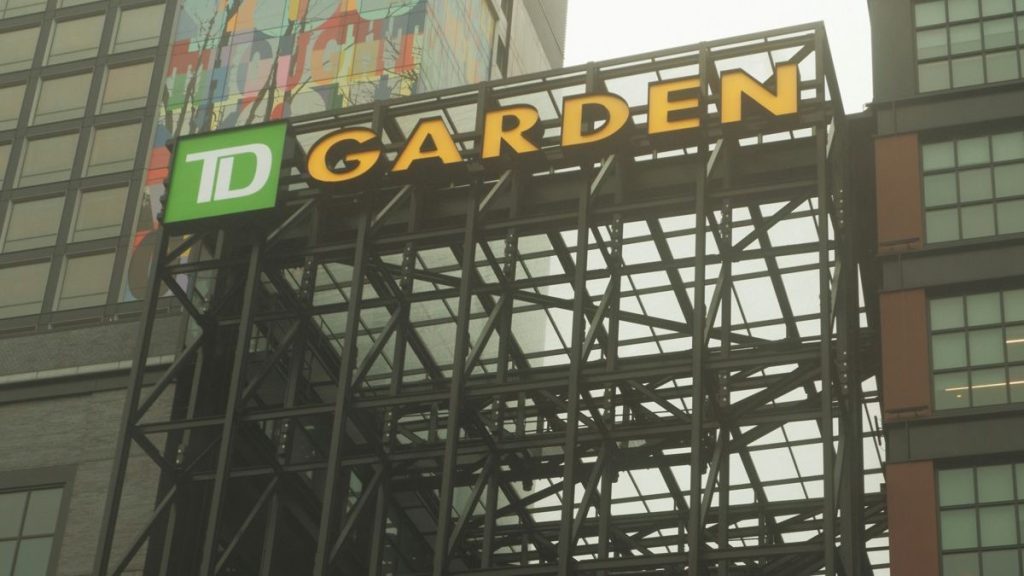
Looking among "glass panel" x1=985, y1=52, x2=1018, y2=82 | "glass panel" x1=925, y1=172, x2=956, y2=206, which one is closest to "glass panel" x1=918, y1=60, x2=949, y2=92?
"glass panel" x1=985, y1=52, x2=1018, y2=82

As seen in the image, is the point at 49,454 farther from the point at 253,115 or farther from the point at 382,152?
the point at 253,115

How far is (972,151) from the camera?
157 feet

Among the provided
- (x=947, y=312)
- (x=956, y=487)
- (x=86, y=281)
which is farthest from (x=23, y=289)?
(x=956, y=487)

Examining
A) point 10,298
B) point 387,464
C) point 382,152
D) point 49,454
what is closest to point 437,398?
point 387,464

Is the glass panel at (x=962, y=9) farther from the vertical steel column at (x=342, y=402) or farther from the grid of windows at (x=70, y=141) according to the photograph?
the grid of windows at (x=70, y=141)

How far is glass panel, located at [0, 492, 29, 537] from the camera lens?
52188 mm

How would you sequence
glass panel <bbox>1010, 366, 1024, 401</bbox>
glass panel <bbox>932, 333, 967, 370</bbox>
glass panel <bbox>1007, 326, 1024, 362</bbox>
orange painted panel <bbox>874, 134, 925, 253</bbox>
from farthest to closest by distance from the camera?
orange painted panel <bbox>874, 134, 925, 253</bbox>
glass panel <bbox>932, 333, 967, 370</bbox>
glass panel <bbox>1007, 326, 1024, 362</bbox>
glass panel <bbox>1010, 366, 1024, 401</bbox>

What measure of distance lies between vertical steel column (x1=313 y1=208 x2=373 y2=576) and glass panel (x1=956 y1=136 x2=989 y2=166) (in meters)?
16.5

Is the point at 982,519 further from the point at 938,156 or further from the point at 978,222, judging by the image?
the point at 938,156

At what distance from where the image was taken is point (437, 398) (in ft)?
152

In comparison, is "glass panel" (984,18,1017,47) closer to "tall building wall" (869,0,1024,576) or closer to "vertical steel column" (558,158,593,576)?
"tall building wall" (869,0,1024,576)

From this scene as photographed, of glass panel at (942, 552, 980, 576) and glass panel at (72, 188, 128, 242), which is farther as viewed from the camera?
glass panel at (72, 188, 128, 242)

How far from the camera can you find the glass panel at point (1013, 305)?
44781mm

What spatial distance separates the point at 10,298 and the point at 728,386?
2741cm
